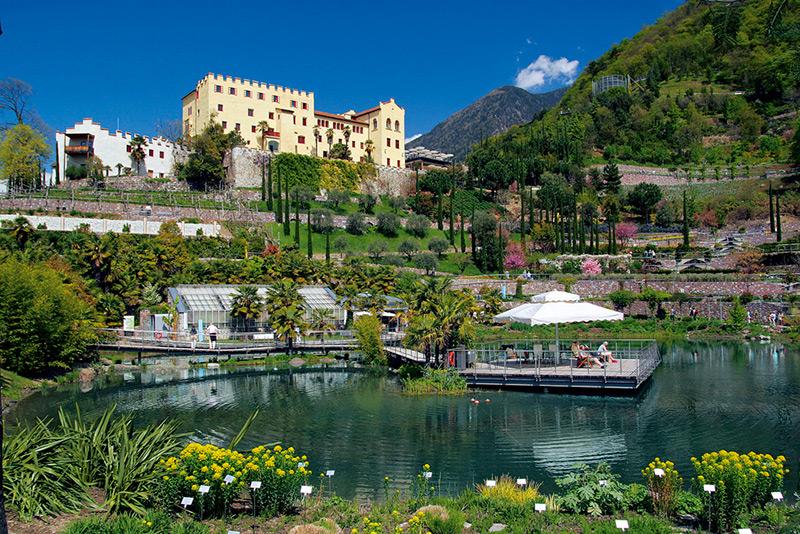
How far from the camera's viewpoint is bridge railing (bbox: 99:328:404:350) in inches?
1292

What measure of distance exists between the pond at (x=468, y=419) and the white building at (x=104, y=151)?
44.2 meters

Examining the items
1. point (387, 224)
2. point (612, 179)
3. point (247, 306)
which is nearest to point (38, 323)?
point (247, 306)

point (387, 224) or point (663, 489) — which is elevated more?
point (387, 224)

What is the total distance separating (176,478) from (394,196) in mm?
67314

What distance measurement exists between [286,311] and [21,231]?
2192cm

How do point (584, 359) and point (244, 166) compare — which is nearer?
point (584, 359)

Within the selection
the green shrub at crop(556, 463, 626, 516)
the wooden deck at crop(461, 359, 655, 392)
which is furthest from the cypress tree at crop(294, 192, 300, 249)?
the green shrub at crop(556, 463, 626, 516)

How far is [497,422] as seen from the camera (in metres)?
20.0

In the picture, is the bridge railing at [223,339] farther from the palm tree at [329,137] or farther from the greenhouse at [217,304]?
the palm tree at [329,137]

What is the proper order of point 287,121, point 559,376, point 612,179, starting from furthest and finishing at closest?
1. point 612,179
2. point 287,121
3. point 559,376

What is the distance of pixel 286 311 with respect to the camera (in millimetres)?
34000

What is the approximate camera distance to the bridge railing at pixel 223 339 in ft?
108

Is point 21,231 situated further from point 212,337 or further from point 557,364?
point 557,364

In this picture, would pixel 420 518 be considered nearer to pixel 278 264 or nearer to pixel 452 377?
pixel 452 377
